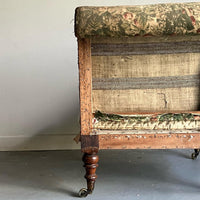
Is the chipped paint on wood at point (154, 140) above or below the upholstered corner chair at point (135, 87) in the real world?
below

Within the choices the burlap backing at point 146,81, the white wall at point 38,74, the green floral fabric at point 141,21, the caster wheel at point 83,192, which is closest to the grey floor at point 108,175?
the caster wheel at point 83,192

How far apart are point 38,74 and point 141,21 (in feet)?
4.28

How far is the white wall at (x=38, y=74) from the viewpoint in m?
2.21

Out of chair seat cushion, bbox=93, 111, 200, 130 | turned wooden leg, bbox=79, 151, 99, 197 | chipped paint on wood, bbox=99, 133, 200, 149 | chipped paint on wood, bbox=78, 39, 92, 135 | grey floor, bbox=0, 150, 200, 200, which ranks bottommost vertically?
grey floor, bbox=0, 150, 200, 200

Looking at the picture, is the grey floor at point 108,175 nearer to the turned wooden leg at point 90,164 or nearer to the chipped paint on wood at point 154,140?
the turned wooden leg at point 90,164

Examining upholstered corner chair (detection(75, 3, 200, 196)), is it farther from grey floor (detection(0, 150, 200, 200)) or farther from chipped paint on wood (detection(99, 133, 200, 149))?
grey floor (detection(0, 150, 200, 200))

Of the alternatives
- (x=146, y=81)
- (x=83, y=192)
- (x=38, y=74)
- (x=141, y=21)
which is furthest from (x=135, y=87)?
(x=38, y=74)

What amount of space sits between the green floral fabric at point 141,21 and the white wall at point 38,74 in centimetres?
109

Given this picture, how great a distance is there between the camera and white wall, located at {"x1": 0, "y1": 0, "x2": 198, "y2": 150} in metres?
2.21

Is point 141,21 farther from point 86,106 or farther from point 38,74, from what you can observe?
point 38,74

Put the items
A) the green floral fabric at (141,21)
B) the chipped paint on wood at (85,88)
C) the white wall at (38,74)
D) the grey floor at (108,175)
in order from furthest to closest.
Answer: the white wall at (38,74)
the grey floor at (108,175)
the chipped paint on wood at (85,88)
the green floral fabric at (141,21)

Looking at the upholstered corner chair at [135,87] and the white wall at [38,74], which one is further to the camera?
the white wall at [38,74]

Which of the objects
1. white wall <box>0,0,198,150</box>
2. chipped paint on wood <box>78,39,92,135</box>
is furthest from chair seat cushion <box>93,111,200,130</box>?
Result: white wall <box>0,0,198,150</box>

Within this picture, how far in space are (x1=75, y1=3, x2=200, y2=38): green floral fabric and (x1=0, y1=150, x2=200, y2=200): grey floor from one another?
32.1 inches
